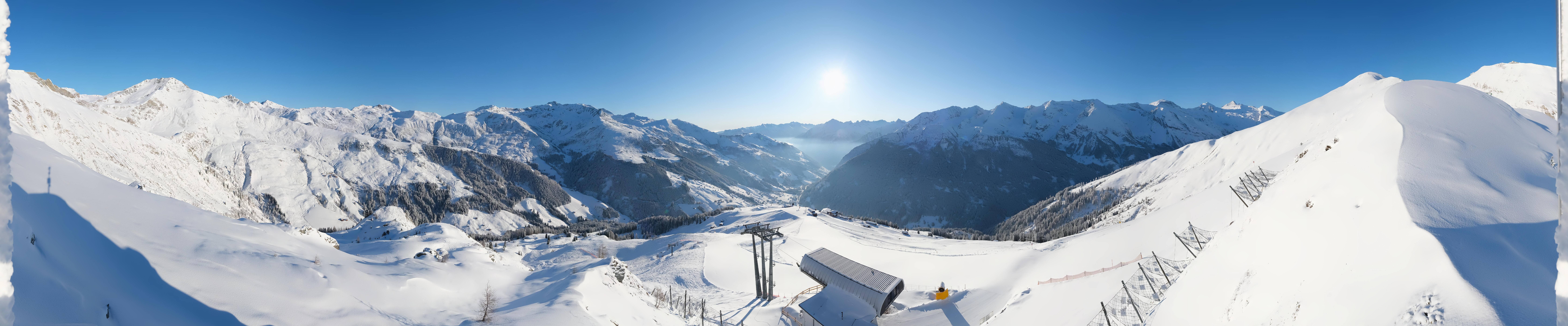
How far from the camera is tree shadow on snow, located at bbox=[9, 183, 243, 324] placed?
22.8 ft

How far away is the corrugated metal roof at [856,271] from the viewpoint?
30312 millimetres

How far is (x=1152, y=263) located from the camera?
2205 cm

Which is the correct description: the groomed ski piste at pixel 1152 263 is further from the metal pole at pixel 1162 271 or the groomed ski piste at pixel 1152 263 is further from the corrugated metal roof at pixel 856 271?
the corrugated metal roof at pixel 856 271

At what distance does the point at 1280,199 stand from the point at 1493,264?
717 cm

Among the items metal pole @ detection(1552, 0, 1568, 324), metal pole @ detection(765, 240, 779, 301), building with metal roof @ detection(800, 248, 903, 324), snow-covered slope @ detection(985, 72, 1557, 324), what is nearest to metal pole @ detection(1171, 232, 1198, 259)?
snow-covered slope @ detection(985, 72, 1557, 324)

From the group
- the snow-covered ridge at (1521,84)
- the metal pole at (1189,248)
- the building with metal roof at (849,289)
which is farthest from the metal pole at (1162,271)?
the snow-covered ridge at (1521,84)

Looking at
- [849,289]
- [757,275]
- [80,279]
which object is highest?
[80,279]

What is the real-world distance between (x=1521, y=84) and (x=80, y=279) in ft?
Result: 410

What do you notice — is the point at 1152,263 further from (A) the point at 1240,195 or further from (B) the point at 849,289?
(B) the point at 849,289

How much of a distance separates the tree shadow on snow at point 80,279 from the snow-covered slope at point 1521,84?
89554mm

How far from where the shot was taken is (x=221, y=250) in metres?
12.3

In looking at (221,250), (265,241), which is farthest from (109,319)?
(265,241)

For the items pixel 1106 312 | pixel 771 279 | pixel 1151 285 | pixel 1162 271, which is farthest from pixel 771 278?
pixel 1162 271

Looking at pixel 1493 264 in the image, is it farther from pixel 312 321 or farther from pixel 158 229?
pixel 158 229
